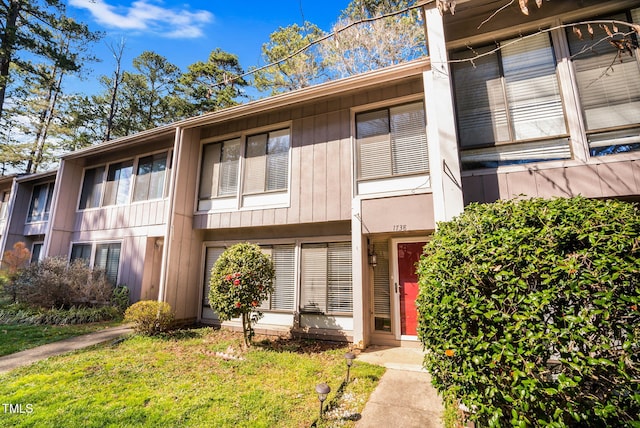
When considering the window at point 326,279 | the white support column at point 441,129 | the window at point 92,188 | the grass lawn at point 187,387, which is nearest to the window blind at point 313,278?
the window at point 326,279

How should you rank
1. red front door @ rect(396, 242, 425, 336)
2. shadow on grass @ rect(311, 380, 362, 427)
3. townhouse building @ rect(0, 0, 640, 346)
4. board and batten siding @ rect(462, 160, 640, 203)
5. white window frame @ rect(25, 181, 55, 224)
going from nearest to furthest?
shadow on grass @ rect(311, 380, 362, 427)
board and batten siding @ rect(462, 160, 640, 203)
townhouse building @ rect(0, 0, 640, 346)
red front door @ rect(396, 242, 425, 336)
white window frame @ rect(25, 181, 55, 224)

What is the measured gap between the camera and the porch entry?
616 cm

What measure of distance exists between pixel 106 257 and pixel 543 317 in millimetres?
12096

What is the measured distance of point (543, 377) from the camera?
1.98m

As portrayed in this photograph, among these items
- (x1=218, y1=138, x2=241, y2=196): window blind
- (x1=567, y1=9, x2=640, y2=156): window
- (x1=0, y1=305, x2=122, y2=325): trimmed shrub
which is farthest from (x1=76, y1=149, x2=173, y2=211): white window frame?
(x1=567, y1=9, x2=640, y2=156): window

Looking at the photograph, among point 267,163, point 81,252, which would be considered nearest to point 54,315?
point 81,252

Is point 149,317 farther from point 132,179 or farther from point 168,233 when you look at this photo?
point 132,179

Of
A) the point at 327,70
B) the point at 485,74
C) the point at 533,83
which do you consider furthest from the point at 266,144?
the point at 327,70

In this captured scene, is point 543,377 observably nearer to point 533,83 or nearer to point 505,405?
point 505,405

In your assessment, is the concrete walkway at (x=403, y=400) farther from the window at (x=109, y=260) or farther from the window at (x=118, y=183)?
the window at (x=118, y=183)

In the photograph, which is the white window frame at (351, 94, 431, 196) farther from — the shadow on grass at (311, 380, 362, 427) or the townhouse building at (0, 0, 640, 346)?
the shadow on grass at (311, 380, 362, 427)

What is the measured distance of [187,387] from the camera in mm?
4129

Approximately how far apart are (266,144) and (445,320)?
682 cm

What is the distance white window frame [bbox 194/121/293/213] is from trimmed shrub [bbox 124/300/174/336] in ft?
9.46
